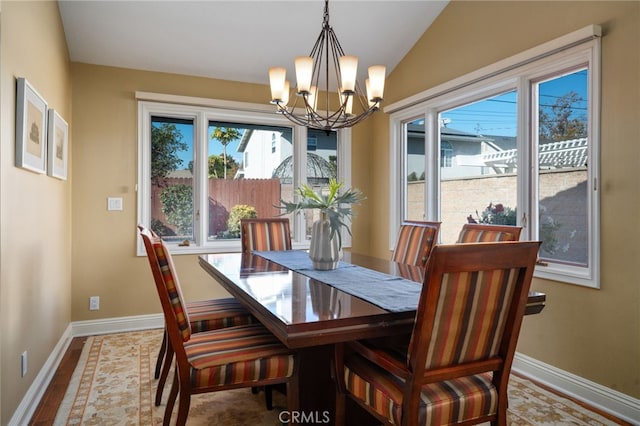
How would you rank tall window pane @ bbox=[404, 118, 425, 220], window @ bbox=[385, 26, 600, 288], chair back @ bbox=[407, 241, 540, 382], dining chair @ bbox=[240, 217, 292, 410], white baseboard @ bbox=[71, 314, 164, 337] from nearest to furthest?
chair back @ bbox=[407, 241, 540, 382] → window @ bbox=[385, 26, 600, 288] → dining chair @ bbox=[240, 217, 292, 410] → white baseboard @ bbox=[71, 314, 164, 337] → tall window pane @ bbox=[404, 118, 425, 220]

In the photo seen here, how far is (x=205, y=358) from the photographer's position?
1704 millimetres

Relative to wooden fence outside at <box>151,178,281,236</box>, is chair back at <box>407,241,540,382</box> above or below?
below

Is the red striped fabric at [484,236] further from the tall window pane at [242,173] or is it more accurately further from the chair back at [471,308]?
the tall window pane at [242,173]

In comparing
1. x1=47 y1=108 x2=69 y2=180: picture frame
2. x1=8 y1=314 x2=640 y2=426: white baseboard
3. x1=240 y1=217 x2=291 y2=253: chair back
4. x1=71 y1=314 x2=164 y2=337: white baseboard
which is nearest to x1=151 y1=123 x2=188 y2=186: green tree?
x1=47 y1=108 x2=69 y2=180: picture frame

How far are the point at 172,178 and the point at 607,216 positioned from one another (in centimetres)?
351

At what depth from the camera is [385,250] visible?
14.7 ft

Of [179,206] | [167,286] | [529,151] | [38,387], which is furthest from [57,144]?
[529,151]

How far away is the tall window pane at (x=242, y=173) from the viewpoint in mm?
4137

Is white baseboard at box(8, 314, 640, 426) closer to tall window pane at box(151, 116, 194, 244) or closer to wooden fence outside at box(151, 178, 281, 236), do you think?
tall window pane at box(151, 116, 194, 244)

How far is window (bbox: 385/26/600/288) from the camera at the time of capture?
2.47 m

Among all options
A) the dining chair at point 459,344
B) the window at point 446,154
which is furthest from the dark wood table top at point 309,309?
the window at point 446,154

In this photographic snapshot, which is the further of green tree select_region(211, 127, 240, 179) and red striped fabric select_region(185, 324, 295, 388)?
green tree select_region(211, 127, 240, 179)

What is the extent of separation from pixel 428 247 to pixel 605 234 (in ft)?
3.29

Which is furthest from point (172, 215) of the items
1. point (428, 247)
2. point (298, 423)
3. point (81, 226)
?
point (298, 423)
